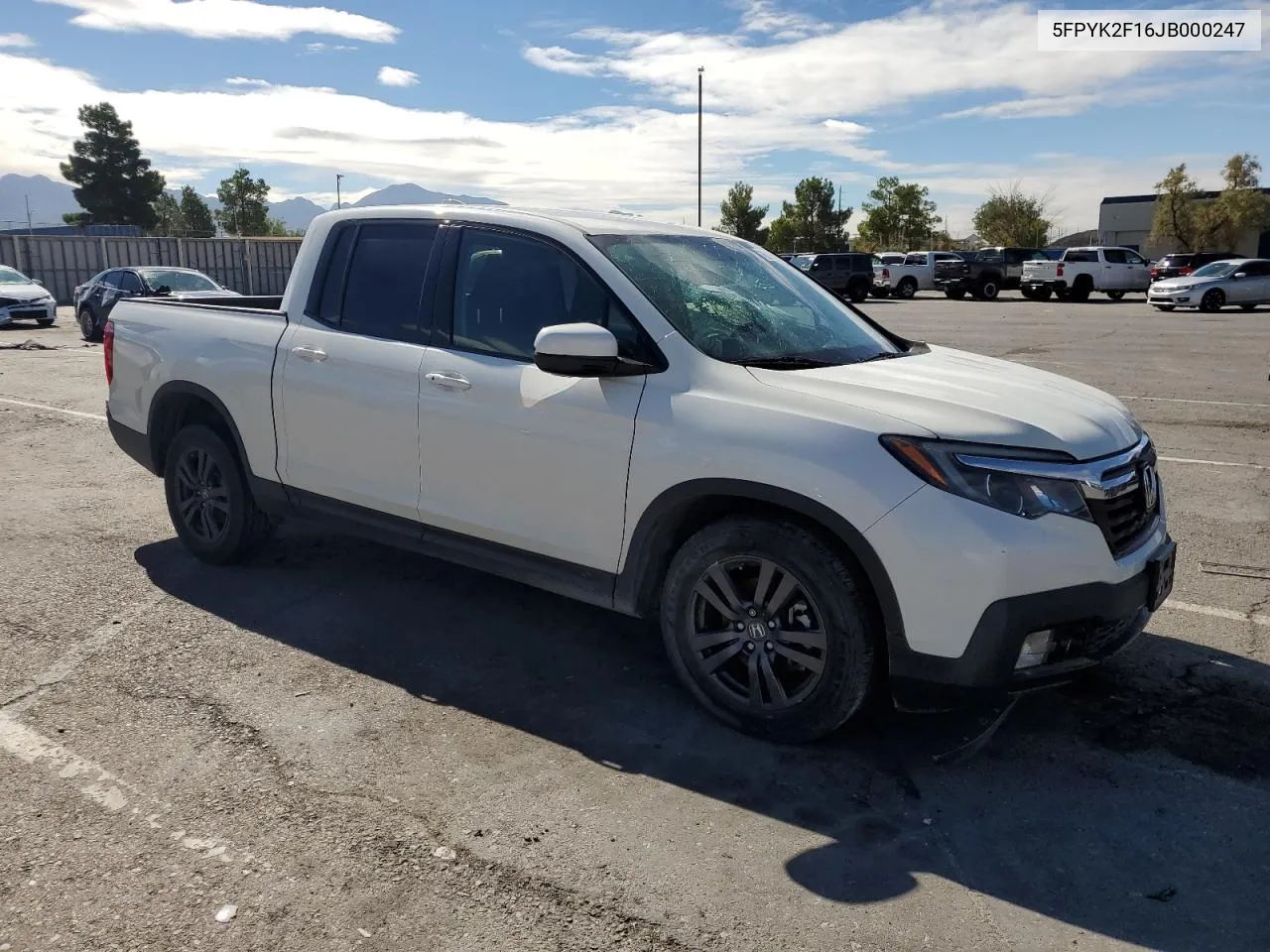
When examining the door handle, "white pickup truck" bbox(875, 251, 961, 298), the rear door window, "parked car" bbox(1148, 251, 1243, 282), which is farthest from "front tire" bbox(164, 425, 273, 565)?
"white pickup truck" bbox(875, 251, 961, 298)

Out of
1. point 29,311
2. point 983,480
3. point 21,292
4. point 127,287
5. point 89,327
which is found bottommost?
point 89,327

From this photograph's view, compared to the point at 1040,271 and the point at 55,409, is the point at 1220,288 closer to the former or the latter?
the point at 1040,271

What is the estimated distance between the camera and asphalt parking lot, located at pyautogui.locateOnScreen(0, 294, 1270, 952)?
2.71 m

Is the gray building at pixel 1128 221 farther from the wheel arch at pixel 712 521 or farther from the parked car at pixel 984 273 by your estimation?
the wheel arch at pixel 712 521

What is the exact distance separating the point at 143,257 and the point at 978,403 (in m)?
43.1

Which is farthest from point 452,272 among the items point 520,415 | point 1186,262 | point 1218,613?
point 1186,262

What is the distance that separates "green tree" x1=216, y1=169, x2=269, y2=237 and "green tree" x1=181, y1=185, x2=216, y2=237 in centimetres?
323

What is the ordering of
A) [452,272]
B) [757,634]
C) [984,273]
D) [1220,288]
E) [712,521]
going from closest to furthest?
[757,634], [712,521], [452,272], [1220,288], [984,273]

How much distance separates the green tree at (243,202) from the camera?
8312 centimetres

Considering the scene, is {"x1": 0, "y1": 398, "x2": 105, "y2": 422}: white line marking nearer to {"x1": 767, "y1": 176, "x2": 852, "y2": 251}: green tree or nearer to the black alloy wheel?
the black alloy wheel

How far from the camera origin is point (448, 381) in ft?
13.9

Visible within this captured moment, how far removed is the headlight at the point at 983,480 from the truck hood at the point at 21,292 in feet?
78.1

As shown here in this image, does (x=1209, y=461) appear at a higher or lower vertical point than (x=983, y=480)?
lower

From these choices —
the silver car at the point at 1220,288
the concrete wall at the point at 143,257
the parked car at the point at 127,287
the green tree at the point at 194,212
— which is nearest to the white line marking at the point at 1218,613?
the parked car at the point at 127,287
